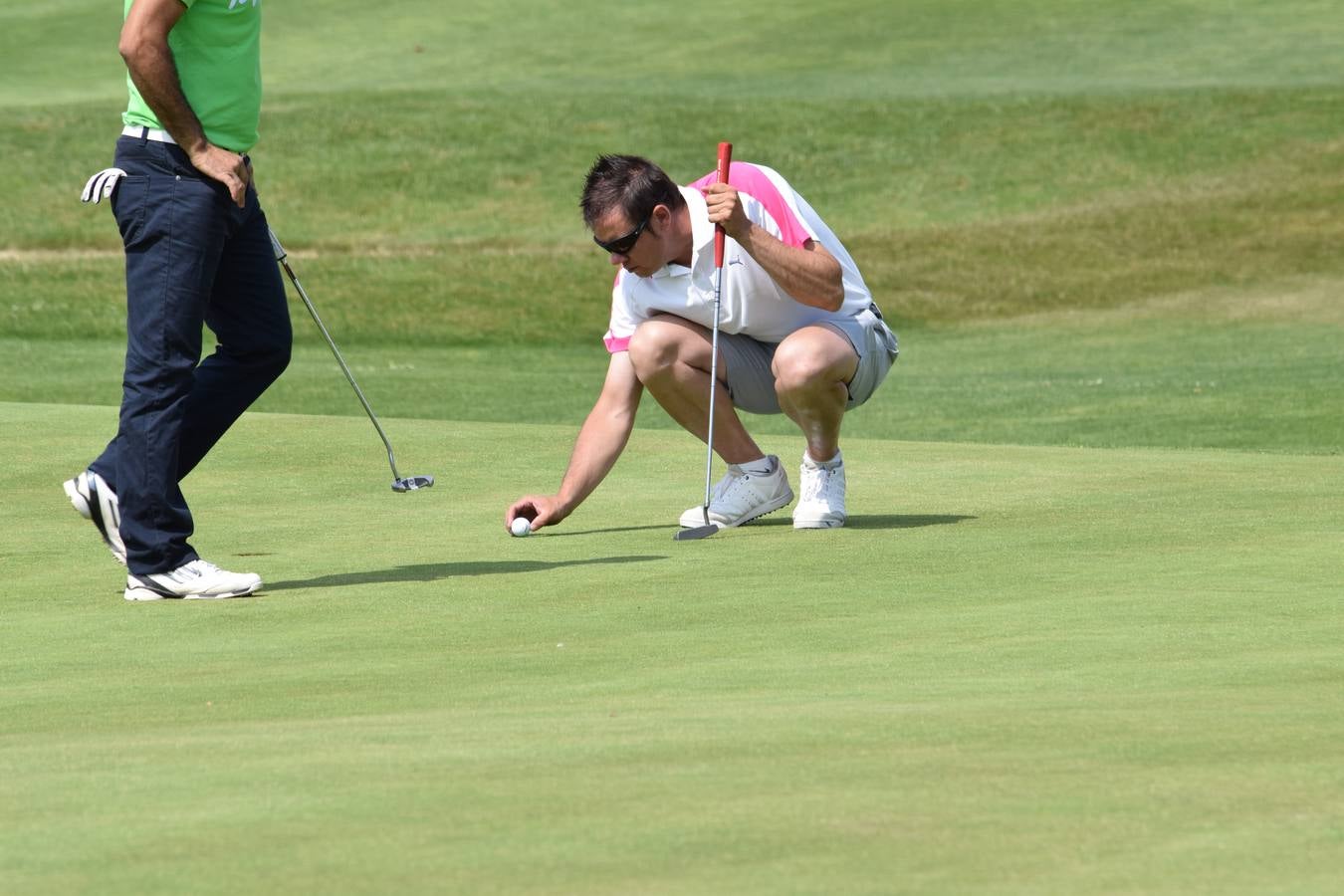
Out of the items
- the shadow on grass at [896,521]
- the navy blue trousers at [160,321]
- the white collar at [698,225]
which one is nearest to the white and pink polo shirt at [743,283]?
the white collar at [698,225]

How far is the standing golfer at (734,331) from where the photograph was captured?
5.81 m

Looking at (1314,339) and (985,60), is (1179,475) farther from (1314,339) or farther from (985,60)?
(985,60)

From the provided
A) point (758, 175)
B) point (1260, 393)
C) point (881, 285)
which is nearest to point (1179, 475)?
point (758, 175)

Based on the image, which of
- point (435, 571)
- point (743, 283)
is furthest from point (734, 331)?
point (435, 571)

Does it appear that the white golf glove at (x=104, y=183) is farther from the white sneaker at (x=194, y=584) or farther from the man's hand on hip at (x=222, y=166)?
the white sneaker at (x=194, y=584)

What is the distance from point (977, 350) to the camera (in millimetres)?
17359

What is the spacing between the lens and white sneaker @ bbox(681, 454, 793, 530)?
6.23 m

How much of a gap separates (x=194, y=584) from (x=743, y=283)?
189 cm

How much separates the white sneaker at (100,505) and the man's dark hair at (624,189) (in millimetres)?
1384

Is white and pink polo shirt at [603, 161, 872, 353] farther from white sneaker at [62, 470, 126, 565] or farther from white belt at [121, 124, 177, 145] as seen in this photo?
white sneaker at [62, 470, 126, 565]

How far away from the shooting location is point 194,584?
16.7 feet

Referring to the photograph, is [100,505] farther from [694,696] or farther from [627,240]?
[694,696]

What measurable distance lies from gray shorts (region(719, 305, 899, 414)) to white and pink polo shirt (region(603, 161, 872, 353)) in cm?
4

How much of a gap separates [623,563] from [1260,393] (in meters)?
8.55
